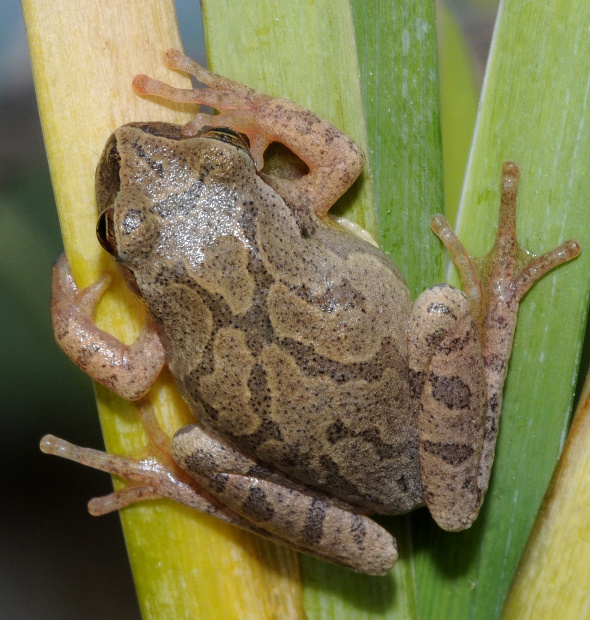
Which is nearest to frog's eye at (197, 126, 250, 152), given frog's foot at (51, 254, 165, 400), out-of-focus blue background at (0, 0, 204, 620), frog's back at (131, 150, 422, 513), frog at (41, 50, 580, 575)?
frog at (41, 50, 580, 575)

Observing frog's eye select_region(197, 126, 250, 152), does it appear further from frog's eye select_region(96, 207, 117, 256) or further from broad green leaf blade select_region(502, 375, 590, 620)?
broad green leaf blade select_region(502, 375, 590, 620)

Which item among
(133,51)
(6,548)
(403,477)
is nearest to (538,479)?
(403,477)

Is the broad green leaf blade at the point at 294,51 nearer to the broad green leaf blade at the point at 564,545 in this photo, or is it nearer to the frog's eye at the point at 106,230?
the frog's eye at the point at 106,230

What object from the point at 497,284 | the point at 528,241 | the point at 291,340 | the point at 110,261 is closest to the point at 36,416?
the point at 110,261

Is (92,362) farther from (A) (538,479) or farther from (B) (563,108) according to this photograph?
(B) (563,108)

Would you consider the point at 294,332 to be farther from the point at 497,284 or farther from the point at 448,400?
the point at 497,284

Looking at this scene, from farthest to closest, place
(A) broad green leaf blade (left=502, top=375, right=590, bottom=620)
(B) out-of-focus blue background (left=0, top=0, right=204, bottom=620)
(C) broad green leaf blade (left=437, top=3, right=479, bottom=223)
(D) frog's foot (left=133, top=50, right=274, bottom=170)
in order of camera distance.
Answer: (B) out-of-focus blue background (left=0, top=0, right=204, bottom=620)
(C) broad green leaf blade (left=437, top=3, right=479, bottom=223)
(D) frog's foot (left=133, top=50, right=274, bottom=170)
(A) broad green leaf blade (left=502, top=375, right=590, bottom=620)
